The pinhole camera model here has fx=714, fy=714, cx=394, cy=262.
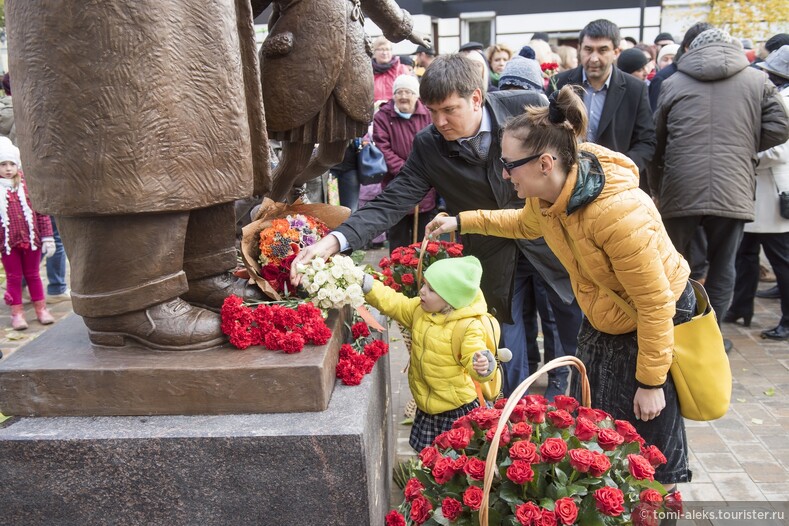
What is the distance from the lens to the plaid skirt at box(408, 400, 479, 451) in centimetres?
288

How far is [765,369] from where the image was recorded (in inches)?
179

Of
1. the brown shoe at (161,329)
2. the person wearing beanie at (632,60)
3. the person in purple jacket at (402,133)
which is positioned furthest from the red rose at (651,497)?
the person wearing beanie at (632,60)

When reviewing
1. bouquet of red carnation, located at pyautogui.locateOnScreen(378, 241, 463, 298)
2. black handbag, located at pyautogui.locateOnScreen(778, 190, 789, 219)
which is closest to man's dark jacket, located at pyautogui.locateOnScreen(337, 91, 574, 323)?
bouquet of red carnation, located at pyautogui.locateOnScreen(378, 241, 463, 298)

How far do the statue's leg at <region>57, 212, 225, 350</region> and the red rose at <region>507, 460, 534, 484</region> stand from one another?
1.04 meters

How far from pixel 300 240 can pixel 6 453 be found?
1.14m

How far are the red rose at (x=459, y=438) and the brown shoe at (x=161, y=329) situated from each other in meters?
0.81

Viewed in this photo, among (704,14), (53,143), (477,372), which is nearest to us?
(53,143)

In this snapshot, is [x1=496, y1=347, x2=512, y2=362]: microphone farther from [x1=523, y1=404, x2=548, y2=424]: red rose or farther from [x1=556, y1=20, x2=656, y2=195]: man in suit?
[x1=556, y1=20, x2=656, y2=195]: man in suit

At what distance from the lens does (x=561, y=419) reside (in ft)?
6.37

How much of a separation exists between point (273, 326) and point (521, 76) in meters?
2.63

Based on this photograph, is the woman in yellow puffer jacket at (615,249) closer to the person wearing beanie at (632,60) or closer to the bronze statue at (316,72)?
the bronze statue at (316,72)

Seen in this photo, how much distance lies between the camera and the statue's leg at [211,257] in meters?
2.32

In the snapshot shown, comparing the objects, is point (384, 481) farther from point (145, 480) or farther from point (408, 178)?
point (408, 178)

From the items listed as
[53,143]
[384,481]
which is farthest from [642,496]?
[53,143]
